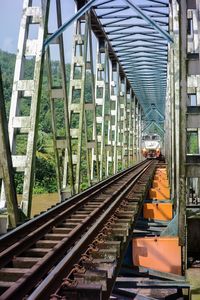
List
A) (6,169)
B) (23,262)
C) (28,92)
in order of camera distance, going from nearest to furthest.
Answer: (23,262) < (6,169) < (28,92)

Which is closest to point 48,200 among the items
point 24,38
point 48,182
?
point 48,182

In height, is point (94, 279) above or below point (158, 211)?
above

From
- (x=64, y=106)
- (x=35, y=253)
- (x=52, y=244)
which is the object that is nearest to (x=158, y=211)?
(x=64, y=106)

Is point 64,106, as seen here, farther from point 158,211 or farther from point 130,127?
point 130,127

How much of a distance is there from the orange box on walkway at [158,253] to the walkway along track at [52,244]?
511 millimetres

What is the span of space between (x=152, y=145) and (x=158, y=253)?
3186cm

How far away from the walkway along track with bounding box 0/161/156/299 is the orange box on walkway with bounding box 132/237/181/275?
1.68ft

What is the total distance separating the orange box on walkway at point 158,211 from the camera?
1057 centimetres

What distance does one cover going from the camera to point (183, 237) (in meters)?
7.46

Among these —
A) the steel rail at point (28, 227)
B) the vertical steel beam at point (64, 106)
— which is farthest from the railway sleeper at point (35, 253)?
the vertical steel beam at point (64, 106)

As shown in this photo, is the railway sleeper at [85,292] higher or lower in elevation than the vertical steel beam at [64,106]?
lower

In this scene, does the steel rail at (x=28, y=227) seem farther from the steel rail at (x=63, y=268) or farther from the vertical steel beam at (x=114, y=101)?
the vertical steel beam at (x=114, y=101)

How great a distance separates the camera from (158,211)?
1070cm

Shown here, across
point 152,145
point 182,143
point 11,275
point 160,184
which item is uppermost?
point 152,145
